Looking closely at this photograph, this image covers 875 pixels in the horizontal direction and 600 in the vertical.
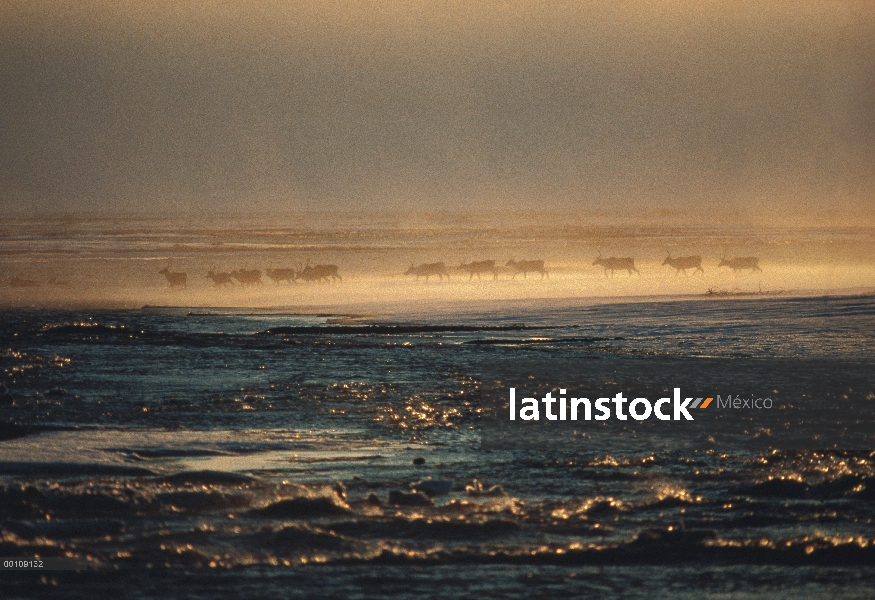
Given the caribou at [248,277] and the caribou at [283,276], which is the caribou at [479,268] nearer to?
the caribou at [283,276]

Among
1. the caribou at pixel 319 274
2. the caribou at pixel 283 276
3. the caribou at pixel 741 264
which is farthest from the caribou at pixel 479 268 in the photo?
the caribou at pixel 741 264

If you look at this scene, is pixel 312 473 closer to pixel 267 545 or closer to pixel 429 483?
pixel 429 483

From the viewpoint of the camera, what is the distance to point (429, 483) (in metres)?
7.29

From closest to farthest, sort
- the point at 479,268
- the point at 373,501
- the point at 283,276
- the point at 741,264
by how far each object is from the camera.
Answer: the point at 373,501
the point at 283,276
the point at 479,268
the point at 741,264

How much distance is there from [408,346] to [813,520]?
30.9 feet

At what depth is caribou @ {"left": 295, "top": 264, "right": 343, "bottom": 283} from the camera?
32.8 meters

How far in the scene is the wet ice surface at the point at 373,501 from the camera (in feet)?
18.5

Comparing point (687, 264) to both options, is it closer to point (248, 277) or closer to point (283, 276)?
point (283, 276)

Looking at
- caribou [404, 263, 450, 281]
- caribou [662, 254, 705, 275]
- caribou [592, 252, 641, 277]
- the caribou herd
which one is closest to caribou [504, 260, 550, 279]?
the caribou herd

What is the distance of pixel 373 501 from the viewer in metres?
6.93

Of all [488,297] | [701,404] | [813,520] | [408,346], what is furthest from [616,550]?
[488,297]

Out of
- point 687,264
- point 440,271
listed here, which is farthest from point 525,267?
point 687,264

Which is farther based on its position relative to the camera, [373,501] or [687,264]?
[687,264]

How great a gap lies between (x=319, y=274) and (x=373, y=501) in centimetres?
2636
